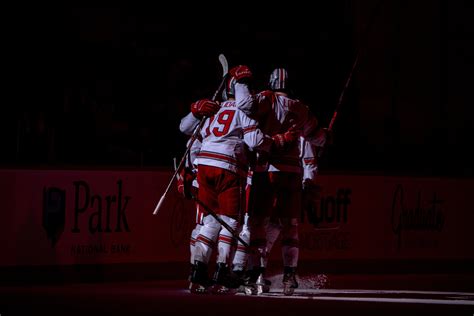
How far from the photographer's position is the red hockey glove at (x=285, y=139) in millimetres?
10570

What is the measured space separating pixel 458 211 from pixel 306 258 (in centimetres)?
263

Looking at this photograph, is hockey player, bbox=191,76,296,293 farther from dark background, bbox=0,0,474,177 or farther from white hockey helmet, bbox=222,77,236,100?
dark background, bbox=0,0,474,177

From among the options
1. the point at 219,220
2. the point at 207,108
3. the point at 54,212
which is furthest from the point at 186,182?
the point at 54,212

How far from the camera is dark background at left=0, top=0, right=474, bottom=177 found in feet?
46.6

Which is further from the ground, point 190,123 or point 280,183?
point 190,123

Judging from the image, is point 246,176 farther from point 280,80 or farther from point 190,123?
point 280,80

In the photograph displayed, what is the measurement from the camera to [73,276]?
1198 centimetres

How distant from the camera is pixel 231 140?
10352 millimetres

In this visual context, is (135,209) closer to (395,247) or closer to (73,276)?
(73,276)

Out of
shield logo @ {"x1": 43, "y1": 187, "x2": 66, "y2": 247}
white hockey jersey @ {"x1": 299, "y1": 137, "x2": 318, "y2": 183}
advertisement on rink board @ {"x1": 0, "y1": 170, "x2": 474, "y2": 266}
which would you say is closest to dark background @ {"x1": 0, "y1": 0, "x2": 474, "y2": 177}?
advertisement on rink board @ {"x1": 0, "y1": 170, "x2": 474, "y2": 266}

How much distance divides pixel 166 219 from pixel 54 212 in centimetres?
152

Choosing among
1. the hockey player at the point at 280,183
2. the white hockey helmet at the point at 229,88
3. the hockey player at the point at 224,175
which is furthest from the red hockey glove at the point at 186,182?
the white hockey helmet at the point at 229,88

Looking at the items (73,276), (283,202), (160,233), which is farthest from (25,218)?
(283,202)

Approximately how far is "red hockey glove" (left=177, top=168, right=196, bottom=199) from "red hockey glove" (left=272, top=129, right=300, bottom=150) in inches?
39.1
